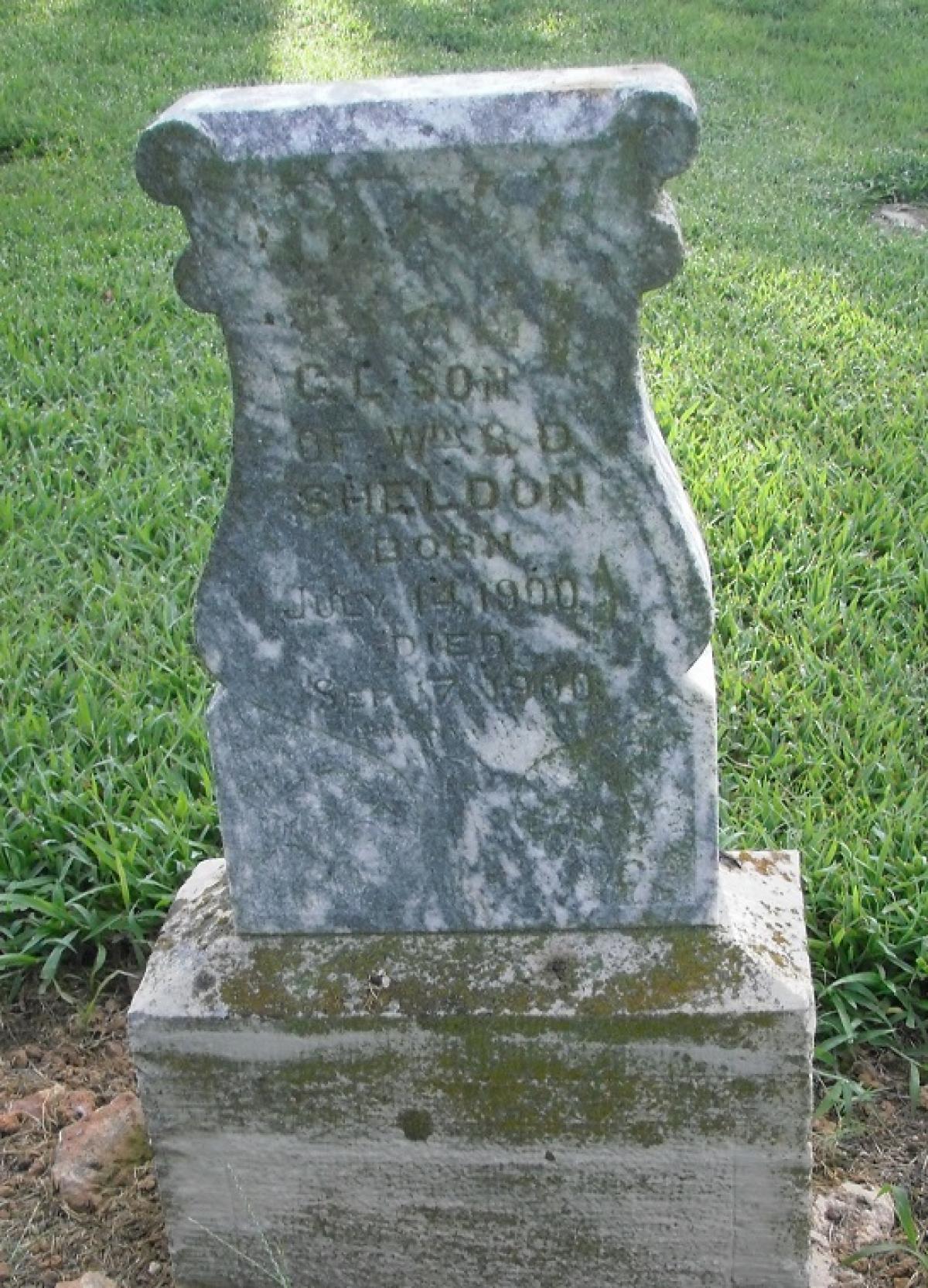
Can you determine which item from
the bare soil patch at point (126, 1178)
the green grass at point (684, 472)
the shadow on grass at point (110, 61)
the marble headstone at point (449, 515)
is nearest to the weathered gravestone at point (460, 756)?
the marble headstone at point (449, 515)

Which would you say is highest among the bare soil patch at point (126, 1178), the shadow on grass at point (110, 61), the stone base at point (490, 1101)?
the shadow on grass at point (110, 61)

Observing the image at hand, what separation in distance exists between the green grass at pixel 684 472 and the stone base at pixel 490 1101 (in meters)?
0.53

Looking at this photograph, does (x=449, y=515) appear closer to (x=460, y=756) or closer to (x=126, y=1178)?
(x=460, y=756)

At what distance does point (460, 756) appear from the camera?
6.95 feet

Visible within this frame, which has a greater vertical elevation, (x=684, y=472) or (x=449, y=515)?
(x=449, y=515)

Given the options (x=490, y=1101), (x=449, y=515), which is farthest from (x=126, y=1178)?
(x=449, y=515)

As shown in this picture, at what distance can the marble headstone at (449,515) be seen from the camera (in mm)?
1770

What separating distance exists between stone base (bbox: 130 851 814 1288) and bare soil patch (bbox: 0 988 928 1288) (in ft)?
0.50

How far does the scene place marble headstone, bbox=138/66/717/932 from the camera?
1.77 m

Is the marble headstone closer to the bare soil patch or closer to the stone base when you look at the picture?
the stone base

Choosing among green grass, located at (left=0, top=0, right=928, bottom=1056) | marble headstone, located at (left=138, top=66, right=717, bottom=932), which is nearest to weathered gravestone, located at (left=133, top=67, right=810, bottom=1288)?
marble headstone, located at (left=138, top=66, right=717, bottom=932)

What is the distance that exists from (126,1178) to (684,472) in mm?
2318

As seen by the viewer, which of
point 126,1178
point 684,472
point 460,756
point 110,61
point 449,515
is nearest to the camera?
point 449,515

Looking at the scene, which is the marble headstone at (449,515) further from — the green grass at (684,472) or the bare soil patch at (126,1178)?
the green grass at (684,472)
